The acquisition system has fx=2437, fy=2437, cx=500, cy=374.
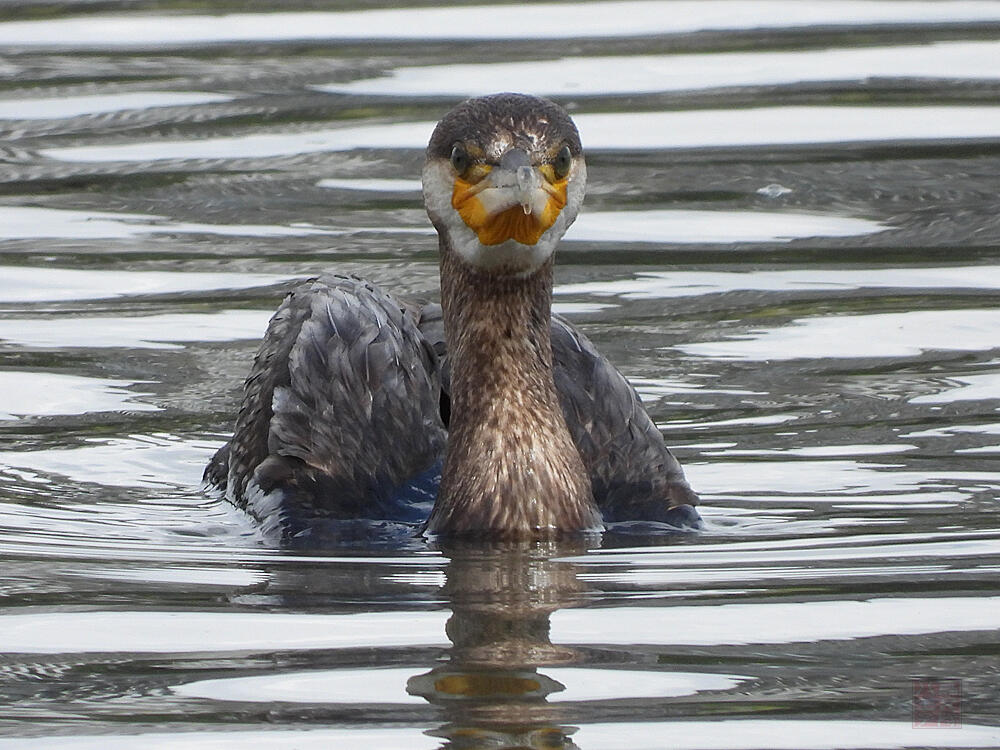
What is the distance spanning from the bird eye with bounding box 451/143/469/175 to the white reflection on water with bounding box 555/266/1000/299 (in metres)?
3.12

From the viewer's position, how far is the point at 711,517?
769cm

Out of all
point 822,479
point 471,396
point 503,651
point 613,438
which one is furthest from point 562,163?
point 503,651

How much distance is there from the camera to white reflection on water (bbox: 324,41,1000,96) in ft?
43.4

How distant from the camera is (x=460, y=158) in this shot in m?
7.22

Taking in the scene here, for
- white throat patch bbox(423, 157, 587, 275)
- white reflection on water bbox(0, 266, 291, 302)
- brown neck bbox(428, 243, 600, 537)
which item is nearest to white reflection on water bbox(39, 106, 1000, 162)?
white reflection on water bbox(0, 266, 291, 302)

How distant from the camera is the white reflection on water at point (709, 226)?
1113cm

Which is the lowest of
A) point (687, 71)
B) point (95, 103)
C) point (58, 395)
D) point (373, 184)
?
point (58, 395)

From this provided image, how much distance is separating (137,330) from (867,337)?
2.98 m

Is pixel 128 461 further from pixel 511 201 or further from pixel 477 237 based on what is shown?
pixel 511 201

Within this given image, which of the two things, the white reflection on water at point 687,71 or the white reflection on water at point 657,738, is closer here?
the white reflection on water at point 657,738

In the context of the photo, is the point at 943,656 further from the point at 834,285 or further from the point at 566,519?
the point at 834,285

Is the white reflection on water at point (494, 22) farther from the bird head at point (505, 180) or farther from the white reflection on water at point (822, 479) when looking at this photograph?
the bird head at point (505, 180)

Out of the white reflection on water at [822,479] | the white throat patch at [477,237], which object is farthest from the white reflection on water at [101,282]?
the white throat patch at [477,237]

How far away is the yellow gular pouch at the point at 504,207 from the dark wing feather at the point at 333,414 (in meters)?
1.01
